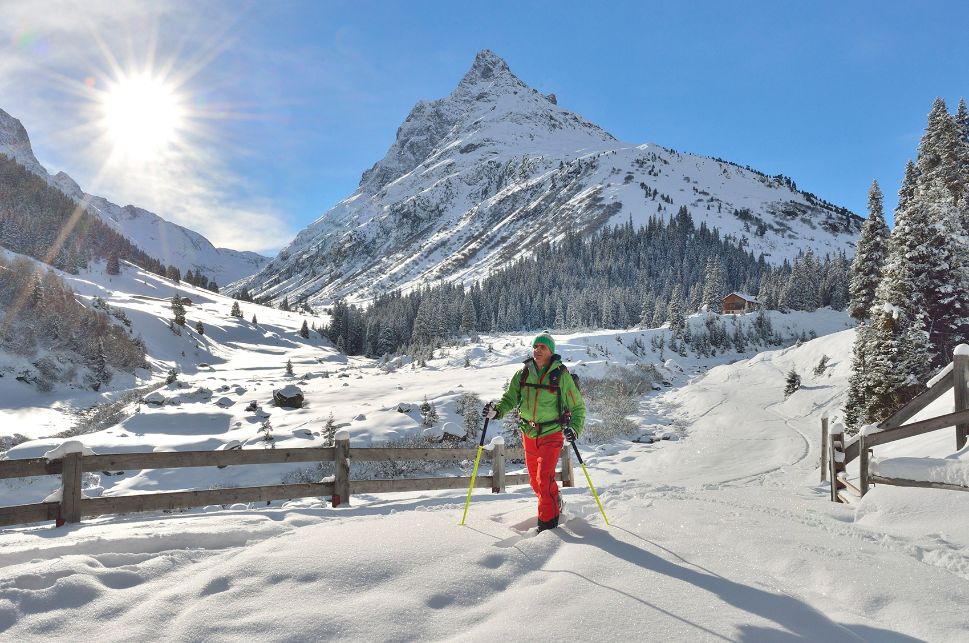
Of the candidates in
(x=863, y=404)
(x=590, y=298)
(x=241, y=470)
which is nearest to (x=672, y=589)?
(x=863, y=404)

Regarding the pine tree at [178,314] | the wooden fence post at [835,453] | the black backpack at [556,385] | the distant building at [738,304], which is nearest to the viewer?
the black backpack at [556,385]

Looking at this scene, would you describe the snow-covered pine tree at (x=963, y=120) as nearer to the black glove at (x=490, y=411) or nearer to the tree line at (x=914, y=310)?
the tree line at (x=914, y=310)

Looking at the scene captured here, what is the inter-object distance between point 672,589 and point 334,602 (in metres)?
2.64

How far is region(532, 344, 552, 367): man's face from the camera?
6.22 metres

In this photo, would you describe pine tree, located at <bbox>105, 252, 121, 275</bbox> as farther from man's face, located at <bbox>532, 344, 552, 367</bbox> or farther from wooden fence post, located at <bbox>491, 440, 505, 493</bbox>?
man's face, located at <bbox>532, 344, 552, 367</bbox>

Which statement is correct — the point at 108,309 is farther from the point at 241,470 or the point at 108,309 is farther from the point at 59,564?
the point at 59,564

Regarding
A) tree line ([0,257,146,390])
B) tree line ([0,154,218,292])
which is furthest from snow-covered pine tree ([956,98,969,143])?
tree line ([0,154,218,292])

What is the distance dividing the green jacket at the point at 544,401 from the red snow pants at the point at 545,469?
107 millimetres

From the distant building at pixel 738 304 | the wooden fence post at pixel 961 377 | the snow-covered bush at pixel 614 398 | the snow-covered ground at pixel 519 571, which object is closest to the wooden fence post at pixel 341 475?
the snow-covered ground at pixel 519 571

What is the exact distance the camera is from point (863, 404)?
58.7 feet

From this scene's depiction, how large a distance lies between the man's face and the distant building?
320 feet

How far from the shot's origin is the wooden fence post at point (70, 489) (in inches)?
234

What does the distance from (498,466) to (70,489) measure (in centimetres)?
627

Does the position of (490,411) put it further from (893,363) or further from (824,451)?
(893,363)
